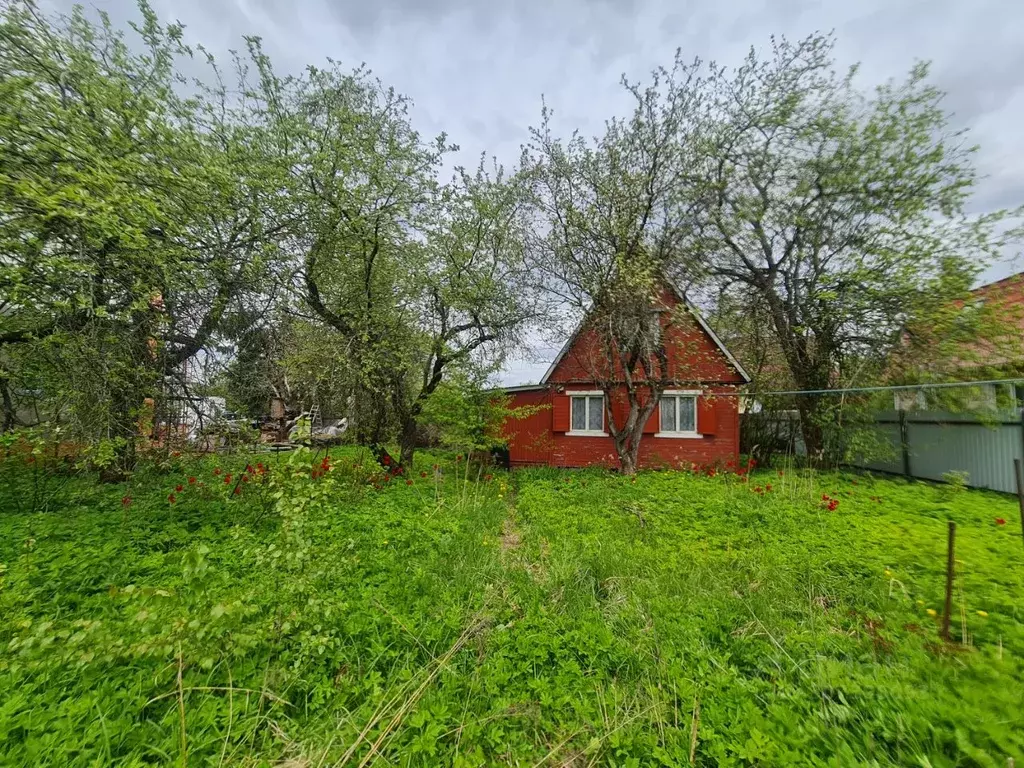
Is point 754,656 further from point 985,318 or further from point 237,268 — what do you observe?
point 985,318

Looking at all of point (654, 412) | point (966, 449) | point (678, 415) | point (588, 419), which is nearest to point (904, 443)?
point (966, 449)

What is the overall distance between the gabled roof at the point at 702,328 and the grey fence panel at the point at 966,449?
12.9 feet

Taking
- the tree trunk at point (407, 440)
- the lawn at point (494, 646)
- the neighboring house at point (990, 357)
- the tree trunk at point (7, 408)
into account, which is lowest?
the lawn at point (494, 646)

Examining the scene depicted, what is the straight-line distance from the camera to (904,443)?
10.1 meters

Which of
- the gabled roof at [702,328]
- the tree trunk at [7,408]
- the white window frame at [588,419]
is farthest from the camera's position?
the white window frame at [588,419]

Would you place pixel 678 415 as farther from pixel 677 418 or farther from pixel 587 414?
pixel 587 414

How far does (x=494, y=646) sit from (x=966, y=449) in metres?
11.7

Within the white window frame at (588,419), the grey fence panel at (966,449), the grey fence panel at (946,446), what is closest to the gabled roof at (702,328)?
the white window frame at (588,419)

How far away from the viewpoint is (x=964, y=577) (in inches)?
137

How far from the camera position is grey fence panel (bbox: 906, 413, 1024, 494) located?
7.77 m

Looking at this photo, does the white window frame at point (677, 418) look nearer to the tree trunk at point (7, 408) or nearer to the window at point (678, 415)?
the window at point (678, 415)

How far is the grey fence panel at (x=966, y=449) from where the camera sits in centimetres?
777

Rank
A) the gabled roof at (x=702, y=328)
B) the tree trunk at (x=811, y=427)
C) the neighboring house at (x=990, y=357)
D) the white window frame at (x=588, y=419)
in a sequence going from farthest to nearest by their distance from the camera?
the white window frame at (x=588, y=419)
the tree trunk at (x=811, y=427)
the gabled roof at (x=702, y=328)
the neighboring house at (x=990, y=357)

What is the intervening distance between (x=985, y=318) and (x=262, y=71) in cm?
1453
